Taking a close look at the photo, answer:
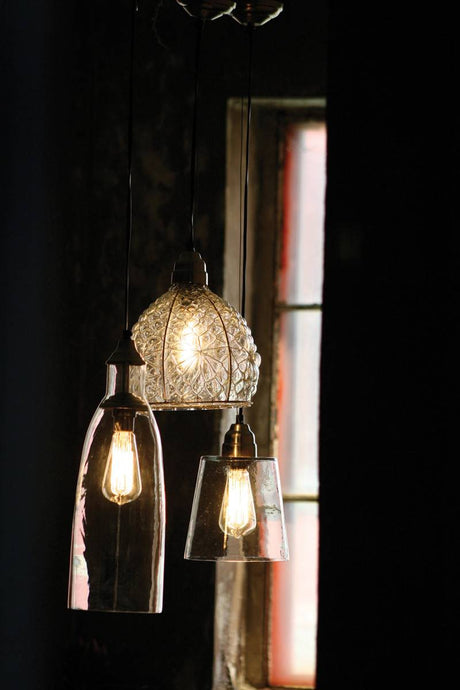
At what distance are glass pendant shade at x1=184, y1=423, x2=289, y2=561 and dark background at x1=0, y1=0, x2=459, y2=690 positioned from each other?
2.03ft

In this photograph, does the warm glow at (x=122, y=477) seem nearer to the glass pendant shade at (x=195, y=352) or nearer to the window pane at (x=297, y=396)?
the glass pendant shade at (x=195, y=352)

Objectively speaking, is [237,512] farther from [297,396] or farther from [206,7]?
[297,396]

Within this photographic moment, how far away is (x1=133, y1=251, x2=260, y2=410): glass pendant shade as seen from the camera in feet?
5.01

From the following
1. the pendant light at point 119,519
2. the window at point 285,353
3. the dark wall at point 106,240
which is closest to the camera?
the pendant light at point 119,519

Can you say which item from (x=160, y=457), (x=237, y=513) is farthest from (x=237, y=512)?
(x=160, y=457)

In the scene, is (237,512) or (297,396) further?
(297,396)

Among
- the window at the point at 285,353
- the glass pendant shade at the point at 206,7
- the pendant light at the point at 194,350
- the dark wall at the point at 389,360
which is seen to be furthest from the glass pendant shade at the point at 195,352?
the window at the point at 285,353

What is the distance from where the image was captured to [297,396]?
2910mm

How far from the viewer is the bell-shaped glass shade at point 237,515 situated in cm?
160

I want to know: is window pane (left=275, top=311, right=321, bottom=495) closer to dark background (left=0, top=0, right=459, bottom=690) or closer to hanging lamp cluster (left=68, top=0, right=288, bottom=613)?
dark background (left=0, top=0, right=459, bottom=690)

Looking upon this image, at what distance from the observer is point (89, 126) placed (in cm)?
284

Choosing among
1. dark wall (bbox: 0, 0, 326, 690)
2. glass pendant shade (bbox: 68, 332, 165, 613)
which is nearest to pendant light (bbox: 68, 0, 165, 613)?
glass pendant shade (bbox: 68, 332, 165, 613)

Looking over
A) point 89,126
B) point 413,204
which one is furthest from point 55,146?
point 413,204

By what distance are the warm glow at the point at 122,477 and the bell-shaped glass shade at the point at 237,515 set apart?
1.26 feet
